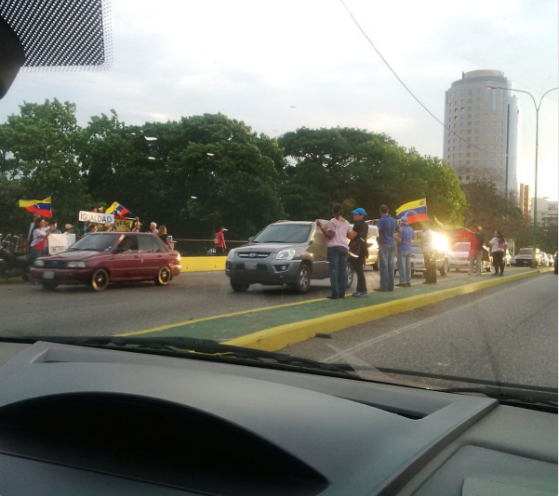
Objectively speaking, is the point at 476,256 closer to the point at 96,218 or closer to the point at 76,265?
the point at 76,265

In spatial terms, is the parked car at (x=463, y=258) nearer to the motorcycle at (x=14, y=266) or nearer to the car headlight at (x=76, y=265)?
the car headlight at (x=76, y=265)

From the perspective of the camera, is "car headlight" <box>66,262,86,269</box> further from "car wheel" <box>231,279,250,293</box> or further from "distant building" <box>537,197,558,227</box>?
"distant building" <box>537,197,558,227</box>

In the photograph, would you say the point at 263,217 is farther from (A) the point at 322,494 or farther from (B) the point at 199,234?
(A) the point at 322,494

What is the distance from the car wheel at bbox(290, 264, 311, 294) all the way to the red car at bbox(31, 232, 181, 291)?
151 cm

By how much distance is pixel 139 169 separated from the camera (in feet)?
15.3

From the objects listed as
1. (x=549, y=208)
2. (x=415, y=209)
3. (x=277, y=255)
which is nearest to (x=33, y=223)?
(x=277, y=255)

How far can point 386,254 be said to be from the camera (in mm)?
10477

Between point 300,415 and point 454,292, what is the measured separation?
9804 millimetres

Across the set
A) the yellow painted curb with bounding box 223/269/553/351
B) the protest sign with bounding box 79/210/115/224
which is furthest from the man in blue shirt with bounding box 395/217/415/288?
the protest sign with bounding box 79/210/115/224

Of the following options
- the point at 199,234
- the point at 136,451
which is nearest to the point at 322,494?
the point at 136,451

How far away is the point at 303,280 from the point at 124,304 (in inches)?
104

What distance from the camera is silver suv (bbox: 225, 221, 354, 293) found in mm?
5840

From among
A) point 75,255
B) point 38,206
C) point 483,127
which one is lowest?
point 75,255

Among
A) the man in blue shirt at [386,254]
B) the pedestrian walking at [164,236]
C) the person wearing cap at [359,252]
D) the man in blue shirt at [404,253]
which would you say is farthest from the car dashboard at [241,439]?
the man in blue shirt at [404,253]
